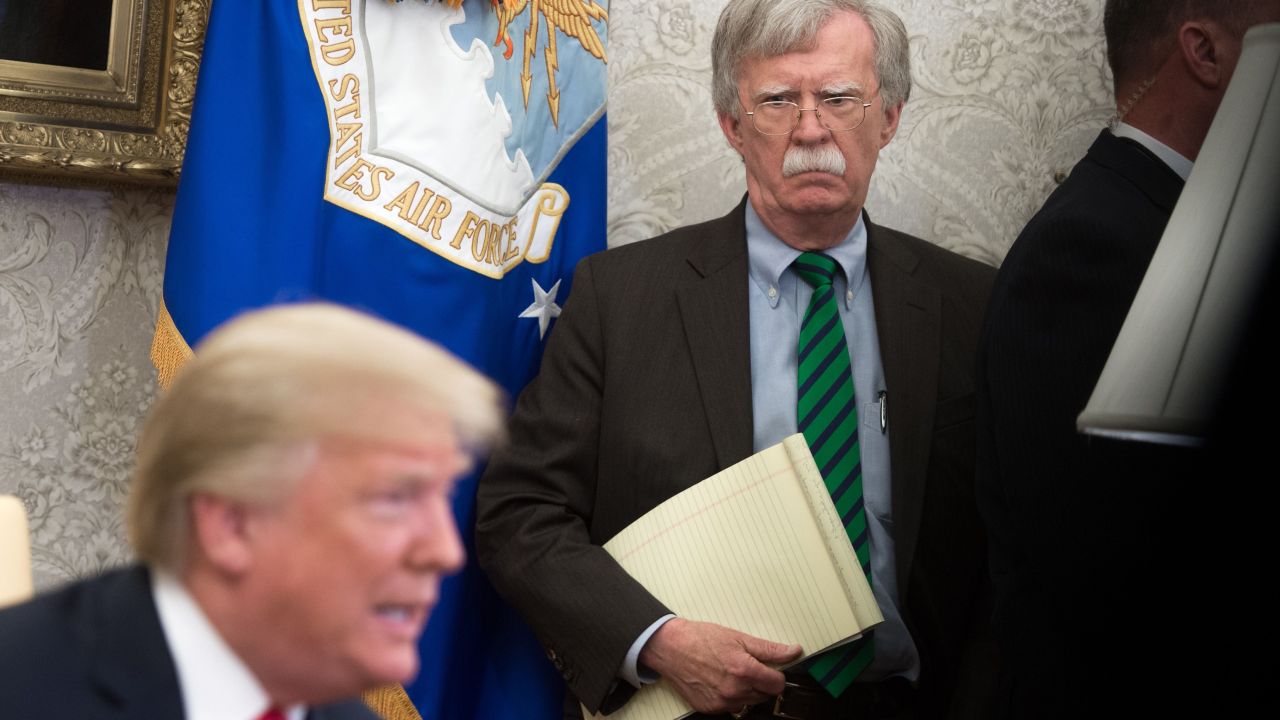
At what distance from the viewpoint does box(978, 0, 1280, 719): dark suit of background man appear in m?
1.36

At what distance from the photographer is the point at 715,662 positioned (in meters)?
1.99

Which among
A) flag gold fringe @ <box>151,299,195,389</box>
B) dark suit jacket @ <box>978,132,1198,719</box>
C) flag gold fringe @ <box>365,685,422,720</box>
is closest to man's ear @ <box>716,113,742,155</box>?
dark suit jacket @ <box>978,132,1198,719</box>

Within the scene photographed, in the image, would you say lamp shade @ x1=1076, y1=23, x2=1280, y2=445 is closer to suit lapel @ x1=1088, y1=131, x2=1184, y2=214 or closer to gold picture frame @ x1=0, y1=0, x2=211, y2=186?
suit lapel @ x1=1088, y1=131, x2=1184, y2=214

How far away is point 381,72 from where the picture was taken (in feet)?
7.82

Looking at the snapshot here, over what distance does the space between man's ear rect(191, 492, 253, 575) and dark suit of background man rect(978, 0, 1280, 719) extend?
0.80m

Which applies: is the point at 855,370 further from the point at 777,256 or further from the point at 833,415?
the point at 777,256

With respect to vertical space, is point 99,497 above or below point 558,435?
below

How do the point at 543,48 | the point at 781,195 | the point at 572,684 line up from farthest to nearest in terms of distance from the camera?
1. the point at 543,48
2. the point at 781,195
3. the point at 572,684

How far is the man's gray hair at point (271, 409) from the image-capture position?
0.71 m

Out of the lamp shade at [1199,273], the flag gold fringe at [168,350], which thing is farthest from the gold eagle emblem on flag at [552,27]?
the lamp shade at [1199,273]

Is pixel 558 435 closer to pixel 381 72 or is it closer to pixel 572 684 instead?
pixel 572 684

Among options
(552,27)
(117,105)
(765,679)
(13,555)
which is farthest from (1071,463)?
(117,105)

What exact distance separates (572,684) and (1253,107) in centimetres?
154

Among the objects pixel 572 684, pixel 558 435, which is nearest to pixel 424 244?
pixel 558 435
